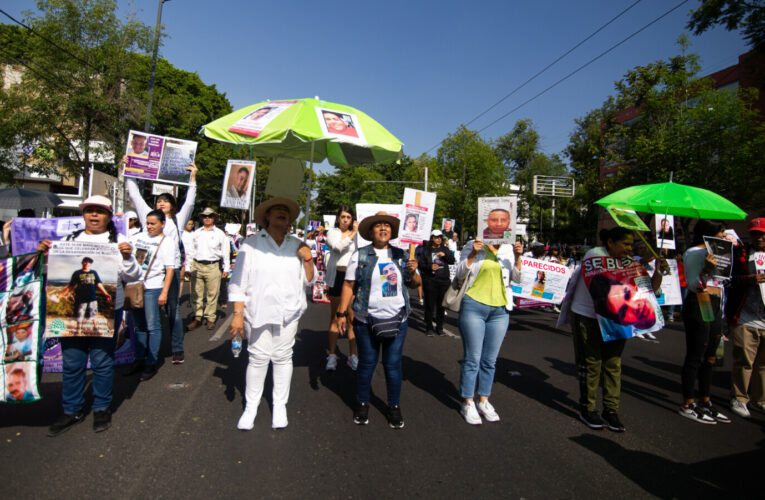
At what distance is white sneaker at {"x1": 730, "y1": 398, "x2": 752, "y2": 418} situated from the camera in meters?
4.42

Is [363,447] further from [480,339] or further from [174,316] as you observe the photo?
[174,316]

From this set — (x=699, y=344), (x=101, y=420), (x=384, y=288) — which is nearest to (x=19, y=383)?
(x=101, y=420)

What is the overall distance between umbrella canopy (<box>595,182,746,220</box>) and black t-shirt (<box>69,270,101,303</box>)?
4.84m

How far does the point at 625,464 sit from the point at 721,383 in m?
3.51

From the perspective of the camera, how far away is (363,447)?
343cm

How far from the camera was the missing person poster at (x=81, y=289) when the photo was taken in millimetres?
3391

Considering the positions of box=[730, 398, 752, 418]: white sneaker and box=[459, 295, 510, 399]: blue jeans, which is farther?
box=[730, 398, 752, 418]: white sneaker

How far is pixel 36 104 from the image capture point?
44.7 feet

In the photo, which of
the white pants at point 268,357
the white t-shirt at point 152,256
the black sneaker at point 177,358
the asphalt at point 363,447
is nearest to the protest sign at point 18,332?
the asphalt at point 363,447

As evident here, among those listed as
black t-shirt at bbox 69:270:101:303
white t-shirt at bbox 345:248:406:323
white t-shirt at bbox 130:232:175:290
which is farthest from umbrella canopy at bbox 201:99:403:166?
black t-shirt at bbox 69:270:101:303

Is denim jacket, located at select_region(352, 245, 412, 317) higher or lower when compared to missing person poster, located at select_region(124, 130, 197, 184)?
lower

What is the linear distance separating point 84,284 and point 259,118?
2.20 m

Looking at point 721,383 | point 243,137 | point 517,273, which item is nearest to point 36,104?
point 243,137

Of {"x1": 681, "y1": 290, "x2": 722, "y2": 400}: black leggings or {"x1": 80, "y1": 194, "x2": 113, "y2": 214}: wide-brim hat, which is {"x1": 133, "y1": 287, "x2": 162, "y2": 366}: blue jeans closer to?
{"x1": 80, "y1": 194, "x2": 113, "y2": 214}: wide-brim hat
